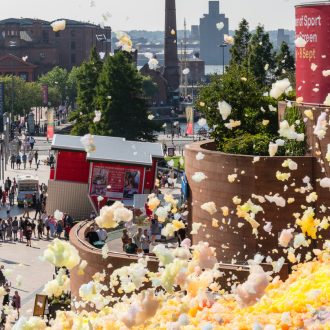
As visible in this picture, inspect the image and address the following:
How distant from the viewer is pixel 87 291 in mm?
18047

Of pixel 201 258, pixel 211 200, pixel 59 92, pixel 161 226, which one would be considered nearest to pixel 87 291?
pixel 201 258

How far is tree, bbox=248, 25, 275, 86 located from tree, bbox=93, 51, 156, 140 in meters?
7.52

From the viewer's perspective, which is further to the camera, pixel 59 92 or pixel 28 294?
pixel 59 92

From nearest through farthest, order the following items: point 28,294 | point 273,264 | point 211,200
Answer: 1. point 273,264
2. point 211,200
3. point 28,294

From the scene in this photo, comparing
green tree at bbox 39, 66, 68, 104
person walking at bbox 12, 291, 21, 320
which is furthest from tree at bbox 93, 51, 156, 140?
green tree at bbox 39, 66, 68, 104

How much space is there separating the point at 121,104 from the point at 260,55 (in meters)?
10.3

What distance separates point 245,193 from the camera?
25531 millimetres

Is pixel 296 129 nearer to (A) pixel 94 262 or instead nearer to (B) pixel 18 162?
(A) pixel 94 262

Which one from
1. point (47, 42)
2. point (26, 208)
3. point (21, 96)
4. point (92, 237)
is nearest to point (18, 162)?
point (26, 208)

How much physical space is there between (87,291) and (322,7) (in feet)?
32.5

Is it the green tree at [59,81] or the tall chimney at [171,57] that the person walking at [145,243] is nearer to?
the green tree at [59,81]

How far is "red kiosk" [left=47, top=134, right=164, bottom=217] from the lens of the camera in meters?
40.2

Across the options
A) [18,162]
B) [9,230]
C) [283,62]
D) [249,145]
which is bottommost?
[18,162]

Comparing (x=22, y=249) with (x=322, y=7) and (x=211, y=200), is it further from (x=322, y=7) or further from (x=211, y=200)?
(x=322, y=7)
